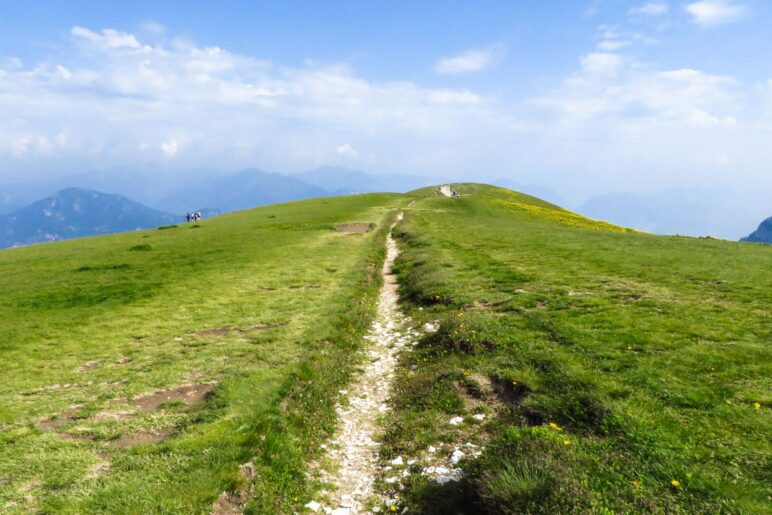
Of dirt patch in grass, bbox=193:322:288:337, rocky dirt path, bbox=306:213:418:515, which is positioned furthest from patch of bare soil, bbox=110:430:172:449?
dirt patch in grass, bbox=193:322:288:337

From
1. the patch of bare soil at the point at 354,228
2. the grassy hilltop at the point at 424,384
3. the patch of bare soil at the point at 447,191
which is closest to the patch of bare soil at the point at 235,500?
the grassy hilltop at the point at 424,384

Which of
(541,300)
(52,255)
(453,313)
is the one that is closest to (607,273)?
(541,300)

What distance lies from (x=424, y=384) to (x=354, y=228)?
41.3 m

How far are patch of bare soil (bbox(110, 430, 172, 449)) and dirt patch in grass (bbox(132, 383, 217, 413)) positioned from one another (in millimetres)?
1277

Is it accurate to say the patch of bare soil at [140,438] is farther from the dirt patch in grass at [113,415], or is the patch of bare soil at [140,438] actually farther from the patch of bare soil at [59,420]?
the patch of bare soil at [59,420]

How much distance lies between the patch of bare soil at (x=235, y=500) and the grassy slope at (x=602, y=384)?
11.6 ft

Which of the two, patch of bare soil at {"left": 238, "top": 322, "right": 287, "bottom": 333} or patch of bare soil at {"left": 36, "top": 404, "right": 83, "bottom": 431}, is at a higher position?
patch of bare soil at {"left": 238, "top": 322, "right": 287, "bottom": 333}

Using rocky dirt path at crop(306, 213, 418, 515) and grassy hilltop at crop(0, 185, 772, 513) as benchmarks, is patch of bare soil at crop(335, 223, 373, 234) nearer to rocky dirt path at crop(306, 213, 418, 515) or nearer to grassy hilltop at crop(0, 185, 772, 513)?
grassy hilltop at crop(0, 185, 772, 513)

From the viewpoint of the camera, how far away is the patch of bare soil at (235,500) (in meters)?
7.94

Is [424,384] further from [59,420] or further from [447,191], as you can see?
[447,191]

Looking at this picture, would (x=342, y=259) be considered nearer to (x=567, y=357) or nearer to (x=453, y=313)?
(x=453, y=313)

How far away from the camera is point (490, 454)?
29.9 ft

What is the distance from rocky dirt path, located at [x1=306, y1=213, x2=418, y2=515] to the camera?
29.2ft

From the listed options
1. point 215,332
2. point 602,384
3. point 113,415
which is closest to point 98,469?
point 113,415
